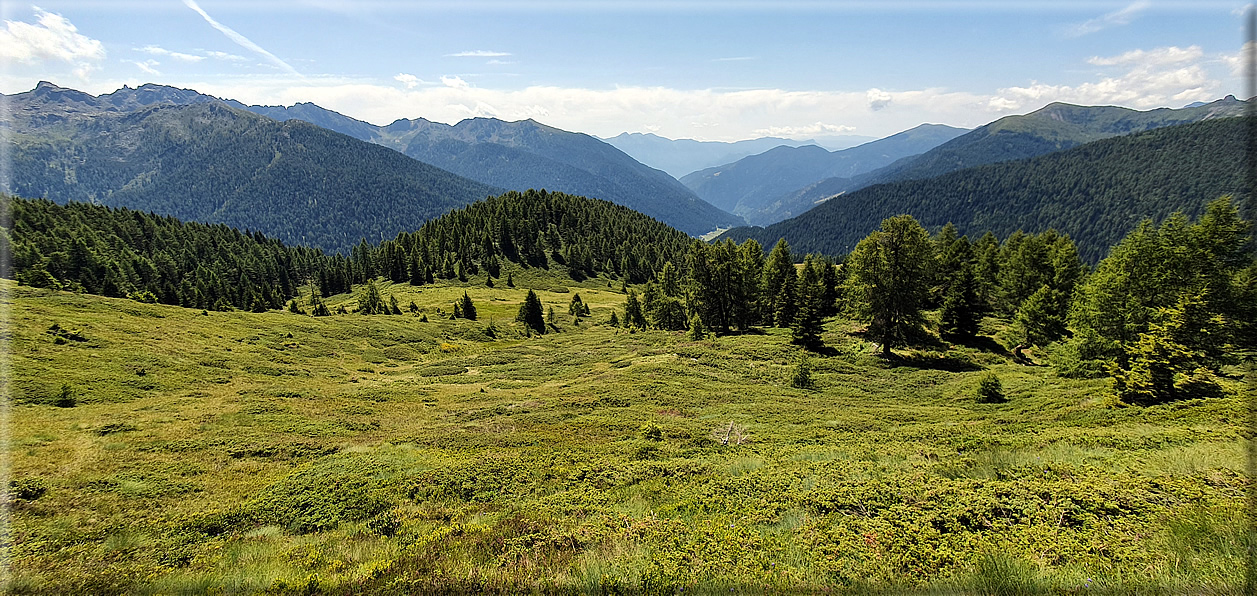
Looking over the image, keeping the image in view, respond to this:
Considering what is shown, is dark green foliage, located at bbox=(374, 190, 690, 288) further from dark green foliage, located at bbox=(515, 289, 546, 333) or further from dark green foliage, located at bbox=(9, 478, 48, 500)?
dark green foliage, located at bbox=(9, 478, 48, 500)

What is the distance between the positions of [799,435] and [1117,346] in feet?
79.6

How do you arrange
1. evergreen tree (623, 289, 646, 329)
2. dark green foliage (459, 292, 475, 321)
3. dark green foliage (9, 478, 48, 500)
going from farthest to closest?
dark green foliage (459, 292, 475, 321), evergreen tree (623, 289, 646, 329), dark green foliage (9, 478, 48, 500)

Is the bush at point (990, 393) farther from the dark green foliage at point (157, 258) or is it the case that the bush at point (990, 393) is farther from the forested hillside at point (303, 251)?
the forested hillside at point (303, 251)

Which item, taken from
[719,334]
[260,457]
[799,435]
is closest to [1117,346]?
[799,435]

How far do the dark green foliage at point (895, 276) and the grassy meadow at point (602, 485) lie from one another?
8.30 m

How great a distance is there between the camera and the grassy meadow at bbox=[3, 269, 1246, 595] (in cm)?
857

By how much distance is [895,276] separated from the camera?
4300 centimetres

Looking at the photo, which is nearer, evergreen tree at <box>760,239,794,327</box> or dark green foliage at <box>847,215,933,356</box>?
dark green foliage at <box>847,215,933,356</box>

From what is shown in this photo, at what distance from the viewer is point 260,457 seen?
19.5 m

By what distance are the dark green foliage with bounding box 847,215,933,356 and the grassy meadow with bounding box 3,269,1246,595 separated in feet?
27.2

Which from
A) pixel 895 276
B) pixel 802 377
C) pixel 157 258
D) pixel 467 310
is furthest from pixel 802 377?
pixel 157 258

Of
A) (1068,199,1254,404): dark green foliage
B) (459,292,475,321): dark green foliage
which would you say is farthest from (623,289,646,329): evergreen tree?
(1068,199,1254,404): dark green foliage

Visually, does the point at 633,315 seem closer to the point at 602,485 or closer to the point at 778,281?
the point at 778,281

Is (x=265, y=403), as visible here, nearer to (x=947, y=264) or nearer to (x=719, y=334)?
(x=719, y=334)
